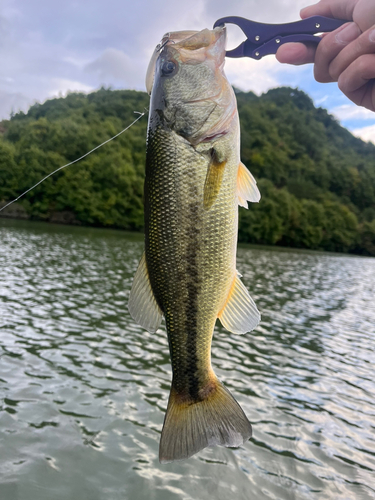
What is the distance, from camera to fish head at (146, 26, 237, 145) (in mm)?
2307

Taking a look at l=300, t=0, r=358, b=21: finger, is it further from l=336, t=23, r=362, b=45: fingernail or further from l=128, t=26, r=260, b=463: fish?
l=128, t=26, r=260, b=463: fish

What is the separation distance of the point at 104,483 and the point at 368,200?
Answer: 130 m

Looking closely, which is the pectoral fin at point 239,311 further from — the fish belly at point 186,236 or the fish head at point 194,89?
the fish head at point 194,89

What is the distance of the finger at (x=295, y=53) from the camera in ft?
9.23

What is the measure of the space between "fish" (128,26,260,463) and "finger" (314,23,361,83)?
774 millimetres

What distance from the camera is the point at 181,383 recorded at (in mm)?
2619

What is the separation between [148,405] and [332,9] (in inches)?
329

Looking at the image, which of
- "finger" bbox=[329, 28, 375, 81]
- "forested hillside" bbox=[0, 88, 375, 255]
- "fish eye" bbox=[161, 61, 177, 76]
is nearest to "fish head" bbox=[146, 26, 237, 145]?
"fish eye" bbox=[161, 61, 177, 76]

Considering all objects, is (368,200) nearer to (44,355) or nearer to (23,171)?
(23,171)

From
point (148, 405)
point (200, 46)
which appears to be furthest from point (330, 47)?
point (148, 405)

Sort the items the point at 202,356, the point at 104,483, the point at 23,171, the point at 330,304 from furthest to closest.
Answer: the point at 23,171, the point at 330,304, the point at 104,483, the point at 202,356

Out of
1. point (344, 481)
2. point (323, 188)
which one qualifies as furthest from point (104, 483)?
point (323, 188)

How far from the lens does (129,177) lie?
263 feet

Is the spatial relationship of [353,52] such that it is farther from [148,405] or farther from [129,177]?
[129,177]
